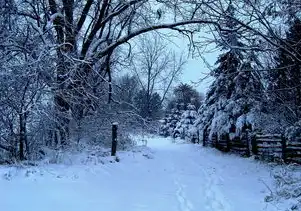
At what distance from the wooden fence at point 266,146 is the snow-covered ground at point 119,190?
12.7 feet

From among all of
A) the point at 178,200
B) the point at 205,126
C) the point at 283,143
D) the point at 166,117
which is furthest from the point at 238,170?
the point at 166,117

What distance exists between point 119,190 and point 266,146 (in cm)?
1063

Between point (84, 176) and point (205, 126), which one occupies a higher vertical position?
point (205, 126)

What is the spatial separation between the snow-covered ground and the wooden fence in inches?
152

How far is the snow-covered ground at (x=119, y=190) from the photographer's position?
712 centimetres

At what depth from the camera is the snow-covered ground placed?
Result: 712 cm

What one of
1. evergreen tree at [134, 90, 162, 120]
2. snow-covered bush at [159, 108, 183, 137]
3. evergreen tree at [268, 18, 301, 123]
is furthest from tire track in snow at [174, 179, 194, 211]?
snow-covered bush at [159, 108, 183, 137]

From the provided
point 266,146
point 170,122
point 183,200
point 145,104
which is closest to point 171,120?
point 170,122

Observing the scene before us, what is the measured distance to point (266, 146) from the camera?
18094mm

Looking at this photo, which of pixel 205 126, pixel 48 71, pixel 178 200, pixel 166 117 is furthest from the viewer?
pixel 166 117

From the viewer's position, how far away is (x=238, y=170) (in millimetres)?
15562

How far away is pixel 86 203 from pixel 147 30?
32.0ft

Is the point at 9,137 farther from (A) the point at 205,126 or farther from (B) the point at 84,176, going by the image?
(A) the point at 205,126

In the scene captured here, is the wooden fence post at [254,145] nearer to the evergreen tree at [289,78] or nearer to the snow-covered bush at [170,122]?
the evergreen tree at [289,78]
